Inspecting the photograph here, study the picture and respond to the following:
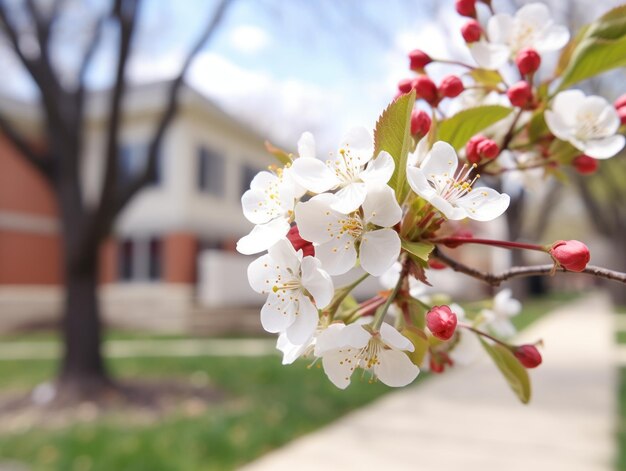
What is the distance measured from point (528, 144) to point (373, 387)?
4.93m

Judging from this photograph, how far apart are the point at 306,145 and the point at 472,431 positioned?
402cm

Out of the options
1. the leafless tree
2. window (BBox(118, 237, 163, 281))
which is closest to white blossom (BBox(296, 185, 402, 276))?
the leafless tree

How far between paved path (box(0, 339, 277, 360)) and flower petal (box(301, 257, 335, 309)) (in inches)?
290

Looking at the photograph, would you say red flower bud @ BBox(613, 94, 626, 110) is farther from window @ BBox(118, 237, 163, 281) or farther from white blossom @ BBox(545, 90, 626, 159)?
window @ BBox(118, 237, 163, 281)

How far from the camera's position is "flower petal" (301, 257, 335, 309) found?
0.57 meters

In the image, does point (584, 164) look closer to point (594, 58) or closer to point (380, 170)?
point (594, 58)

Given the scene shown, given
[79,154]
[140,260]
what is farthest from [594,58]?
[140,260]

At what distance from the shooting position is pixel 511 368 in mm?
750

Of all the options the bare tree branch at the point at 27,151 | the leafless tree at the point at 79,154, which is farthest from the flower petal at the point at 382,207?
the bare tree branch at the point at 27,151

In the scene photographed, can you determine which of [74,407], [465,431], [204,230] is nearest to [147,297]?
[204,230]

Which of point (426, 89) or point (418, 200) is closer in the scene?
point (418, 200)

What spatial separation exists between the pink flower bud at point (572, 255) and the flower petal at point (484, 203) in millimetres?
61

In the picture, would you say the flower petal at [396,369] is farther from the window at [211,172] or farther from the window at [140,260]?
the window at [211,172]

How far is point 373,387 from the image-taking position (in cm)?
552
